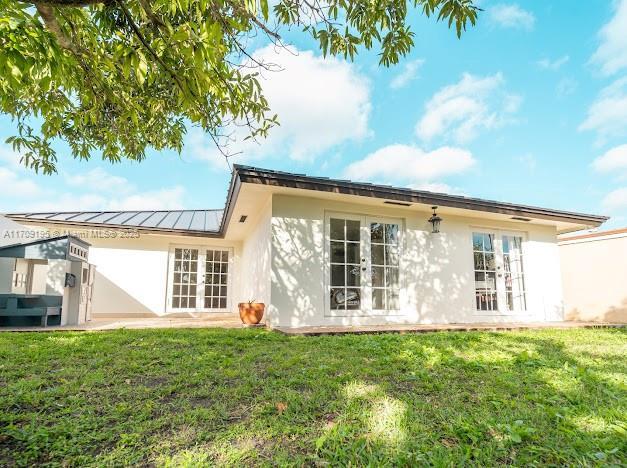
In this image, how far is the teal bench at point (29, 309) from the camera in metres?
5.81

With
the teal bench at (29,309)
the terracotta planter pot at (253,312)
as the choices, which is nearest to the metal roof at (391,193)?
the terracotta planter pot at (253,312)

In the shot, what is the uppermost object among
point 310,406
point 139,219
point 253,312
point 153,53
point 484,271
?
point 139,219

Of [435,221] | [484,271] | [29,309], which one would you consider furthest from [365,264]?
[29,309]

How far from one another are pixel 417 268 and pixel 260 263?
3238 millimetres

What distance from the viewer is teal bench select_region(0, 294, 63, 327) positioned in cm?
581

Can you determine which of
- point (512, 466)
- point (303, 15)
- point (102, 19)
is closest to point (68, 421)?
point (512, 466)

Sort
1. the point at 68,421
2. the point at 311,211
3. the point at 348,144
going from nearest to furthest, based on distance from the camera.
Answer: the point at 68,421, the point at 311,211, the point at 348,144

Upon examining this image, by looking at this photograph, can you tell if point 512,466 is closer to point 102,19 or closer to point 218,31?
point 218,31

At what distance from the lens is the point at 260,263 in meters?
6.98

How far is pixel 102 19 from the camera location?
246 centimetres

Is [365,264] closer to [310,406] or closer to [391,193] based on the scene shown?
[391,193]

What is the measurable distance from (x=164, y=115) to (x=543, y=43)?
9756mm

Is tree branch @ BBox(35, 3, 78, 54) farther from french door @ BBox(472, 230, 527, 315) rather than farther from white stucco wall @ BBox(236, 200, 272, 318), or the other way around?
french door @ BBox(472, 230, 527, 315)

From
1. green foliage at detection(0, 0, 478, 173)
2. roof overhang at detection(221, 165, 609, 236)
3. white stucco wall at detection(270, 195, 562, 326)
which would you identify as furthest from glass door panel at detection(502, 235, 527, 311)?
green foliage at detection(0, 0, 478, 173)
